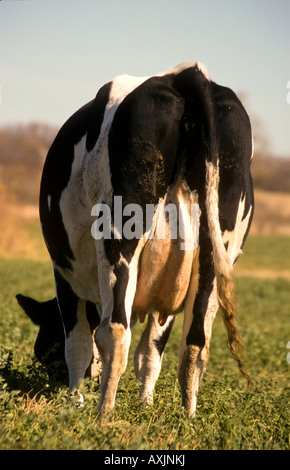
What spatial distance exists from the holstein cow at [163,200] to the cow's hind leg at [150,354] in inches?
31.4

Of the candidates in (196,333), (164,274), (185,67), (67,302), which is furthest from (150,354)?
(185,67)

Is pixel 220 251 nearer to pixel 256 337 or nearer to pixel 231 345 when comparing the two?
pixel 231 345

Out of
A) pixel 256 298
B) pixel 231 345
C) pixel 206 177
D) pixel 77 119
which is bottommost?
pixel 256 298

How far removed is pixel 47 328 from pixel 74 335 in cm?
66

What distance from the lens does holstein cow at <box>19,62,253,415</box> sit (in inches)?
164

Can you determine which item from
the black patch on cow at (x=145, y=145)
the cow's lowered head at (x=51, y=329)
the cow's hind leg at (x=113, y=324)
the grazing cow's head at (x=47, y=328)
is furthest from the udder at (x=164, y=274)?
the grazing cow's head at (x=47, y=328)

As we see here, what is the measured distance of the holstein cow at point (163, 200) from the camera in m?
4.16

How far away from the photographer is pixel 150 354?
5.52 meters

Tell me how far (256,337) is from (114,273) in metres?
6.58

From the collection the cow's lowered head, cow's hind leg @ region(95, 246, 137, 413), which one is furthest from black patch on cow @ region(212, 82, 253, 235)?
the cow's lowered head

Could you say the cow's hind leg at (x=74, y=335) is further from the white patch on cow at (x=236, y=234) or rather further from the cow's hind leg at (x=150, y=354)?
the white patch on cow at (x=236, y=234)
